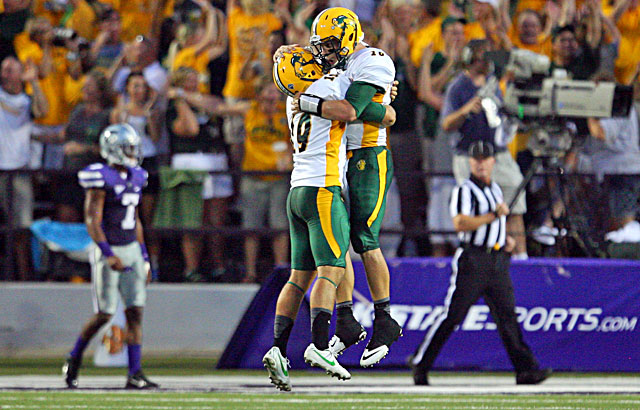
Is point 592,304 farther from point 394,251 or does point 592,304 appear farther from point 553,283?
point 394,251

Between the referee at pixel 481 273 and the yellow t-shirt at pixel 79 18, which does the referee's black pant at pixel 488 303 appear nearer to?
the referee at pixel 481 273

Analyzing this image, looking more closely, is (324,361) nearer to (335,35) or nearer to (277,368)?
(277,368)

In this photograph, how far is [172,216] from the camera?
11.9 metres

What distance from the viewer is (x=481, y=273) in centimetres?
973

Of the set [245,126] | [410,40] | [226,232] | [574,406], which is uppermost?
[410,40]

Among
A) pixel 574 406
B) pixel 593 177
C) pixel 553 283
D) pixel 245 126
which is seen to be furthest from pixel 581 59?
pixel 574 406

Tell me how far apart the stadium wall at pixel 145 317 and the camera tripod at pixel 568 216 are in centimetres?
304

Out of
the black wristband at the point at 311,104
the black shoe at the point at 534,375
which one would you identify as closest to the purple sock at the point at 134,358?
the black shoe at the point at 534,375

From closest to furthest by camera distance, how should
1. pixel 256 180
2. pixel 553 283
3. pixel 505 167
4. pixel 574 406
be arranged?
pixel 574 406 < pixel 553 283 < pixel 505 167 < pixel 256 180

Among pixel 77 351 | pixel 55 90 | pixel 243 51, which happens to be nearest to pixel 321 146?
pixel 77 351

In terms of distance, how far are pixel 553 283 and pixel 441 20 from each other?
3082 mm

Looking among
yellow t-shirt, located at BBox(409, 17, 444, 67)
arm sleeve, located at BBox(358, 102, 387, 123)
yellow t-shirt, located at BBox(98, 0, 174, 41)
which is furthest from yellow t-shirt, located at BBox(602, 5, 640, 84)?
arm sleeve, located at BBox(358, 102, 387, 123)

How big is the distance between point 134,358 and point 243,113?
2.99 meters

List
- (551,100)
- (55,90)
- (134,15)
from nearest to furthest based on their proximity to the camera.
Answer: (551,100)
(55,90)
(134,15)
